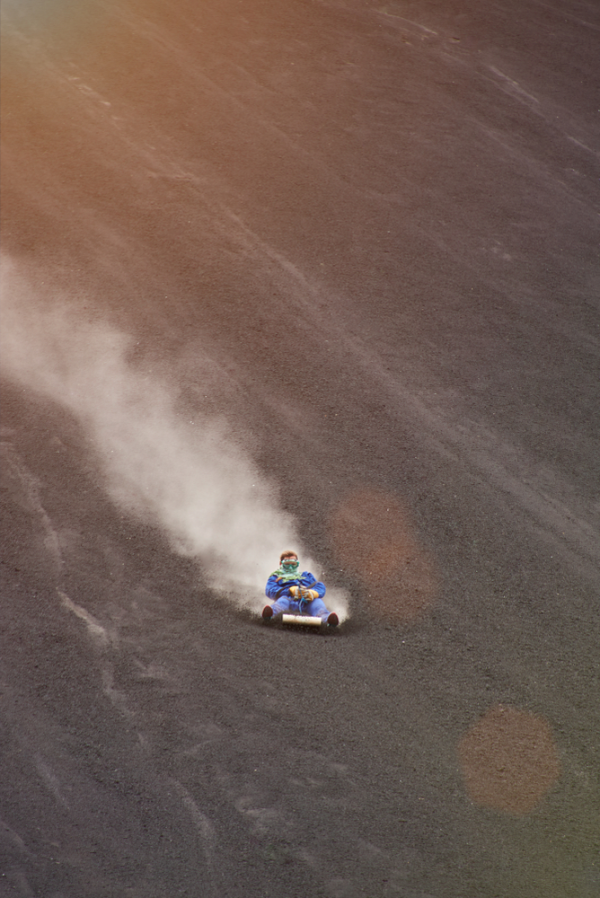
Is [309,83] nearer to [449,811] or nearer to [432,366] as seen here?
[432,366]

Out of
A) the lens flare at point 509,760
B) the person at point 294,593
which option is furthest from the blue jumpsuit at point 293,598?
the lens flare at point 509,760

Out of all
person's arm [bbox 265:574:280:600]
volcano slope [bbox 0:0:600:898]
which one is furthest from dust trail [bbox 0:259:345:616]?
person's arm [bbox 265:574:280:600]

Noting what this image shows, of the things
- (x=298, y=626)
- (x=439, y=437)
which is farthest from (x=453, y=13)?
(x=298, y=626)

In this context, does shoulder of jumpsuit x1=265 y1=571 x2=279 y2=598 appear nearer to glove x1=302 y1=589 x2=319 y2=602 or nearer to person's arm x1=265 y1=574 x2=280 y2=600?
person's arm x1=265 y1=574 x2=280 y2=600

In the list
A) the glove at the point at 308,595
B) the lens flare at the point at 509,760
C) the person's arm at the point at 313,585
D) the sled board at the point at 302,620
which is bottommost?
the lens flare at the point at 509,760

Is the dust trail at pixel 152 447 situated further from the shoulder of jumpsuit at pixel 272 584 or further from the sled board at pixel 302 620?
the sled board at pixel 302 620
